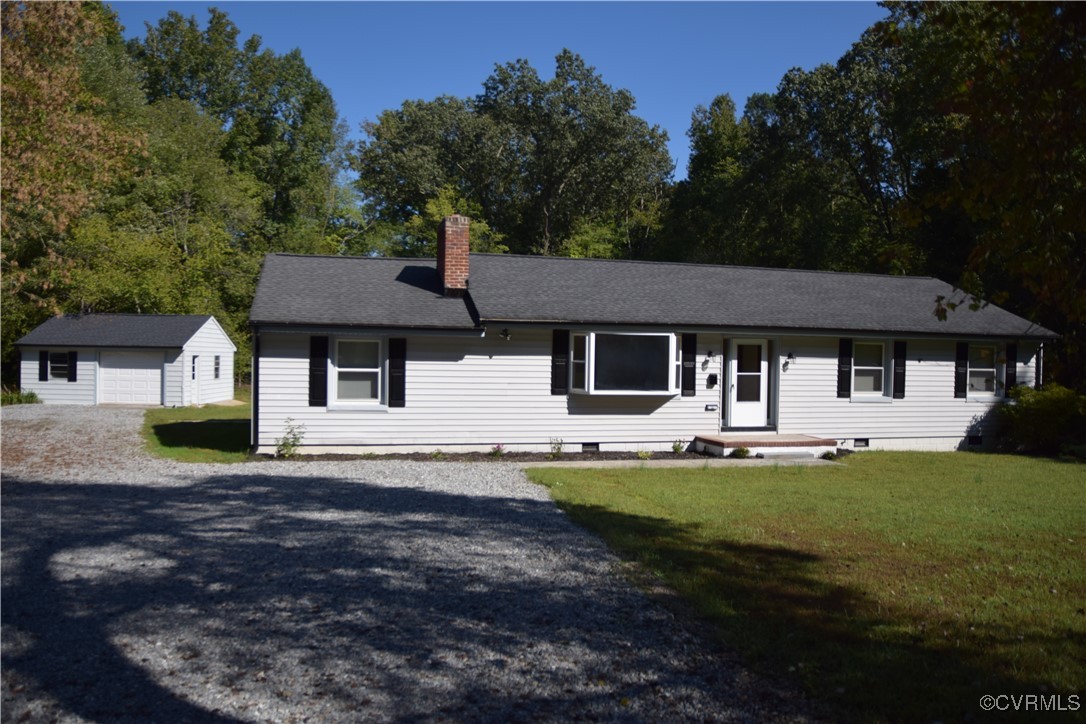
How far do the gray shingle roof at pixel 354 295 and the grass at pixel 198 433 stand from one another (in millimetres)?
2810

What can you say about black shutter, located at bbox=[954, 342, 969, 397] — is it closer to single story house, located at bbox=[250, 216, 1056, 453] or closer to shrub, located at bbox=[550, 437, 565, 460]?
single story house, located at bbox=[250, 216, 1056, 453]

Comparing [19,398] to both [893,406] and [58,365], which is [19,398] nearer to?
[58,365]

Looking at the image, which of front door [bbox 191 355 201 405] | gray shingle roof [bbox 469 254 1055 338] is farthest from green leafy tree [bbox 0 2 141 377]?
gray shingle roof [bbox 469 254 1055 338]

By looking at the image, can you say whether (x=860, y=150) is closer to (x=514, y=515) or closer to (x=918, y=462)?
(x=918, y=462)

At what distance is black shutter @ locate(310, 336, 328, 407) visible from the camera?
14547 mm

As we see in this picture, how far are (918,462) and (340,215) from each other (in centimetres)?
3764

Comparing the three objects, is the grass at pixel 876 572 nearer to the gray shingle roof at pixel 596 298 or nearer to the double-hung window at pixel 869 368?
the gray shingle roof at pixel 596 298

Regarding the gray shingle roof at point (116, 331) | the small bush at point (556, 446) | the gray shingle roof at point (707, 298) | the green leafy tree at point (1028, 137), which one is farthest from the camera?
the gray shingle roof at point (116, 331)

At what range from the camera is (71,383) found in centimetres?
2948

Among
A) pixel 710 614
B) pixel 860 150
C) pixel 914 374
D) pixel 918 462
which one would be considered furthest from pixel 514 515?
pixel 860 150

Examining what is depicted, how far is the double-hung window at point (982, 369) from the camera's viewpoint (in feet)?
60.4

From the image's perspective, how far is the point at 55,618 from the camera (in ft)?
18.5

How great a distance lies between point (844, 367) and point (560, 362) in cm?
620

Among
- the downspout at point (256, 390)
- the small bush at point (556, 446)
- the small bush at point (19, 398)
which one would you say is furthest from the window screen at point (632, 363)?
the small bush at point (19, 398)
